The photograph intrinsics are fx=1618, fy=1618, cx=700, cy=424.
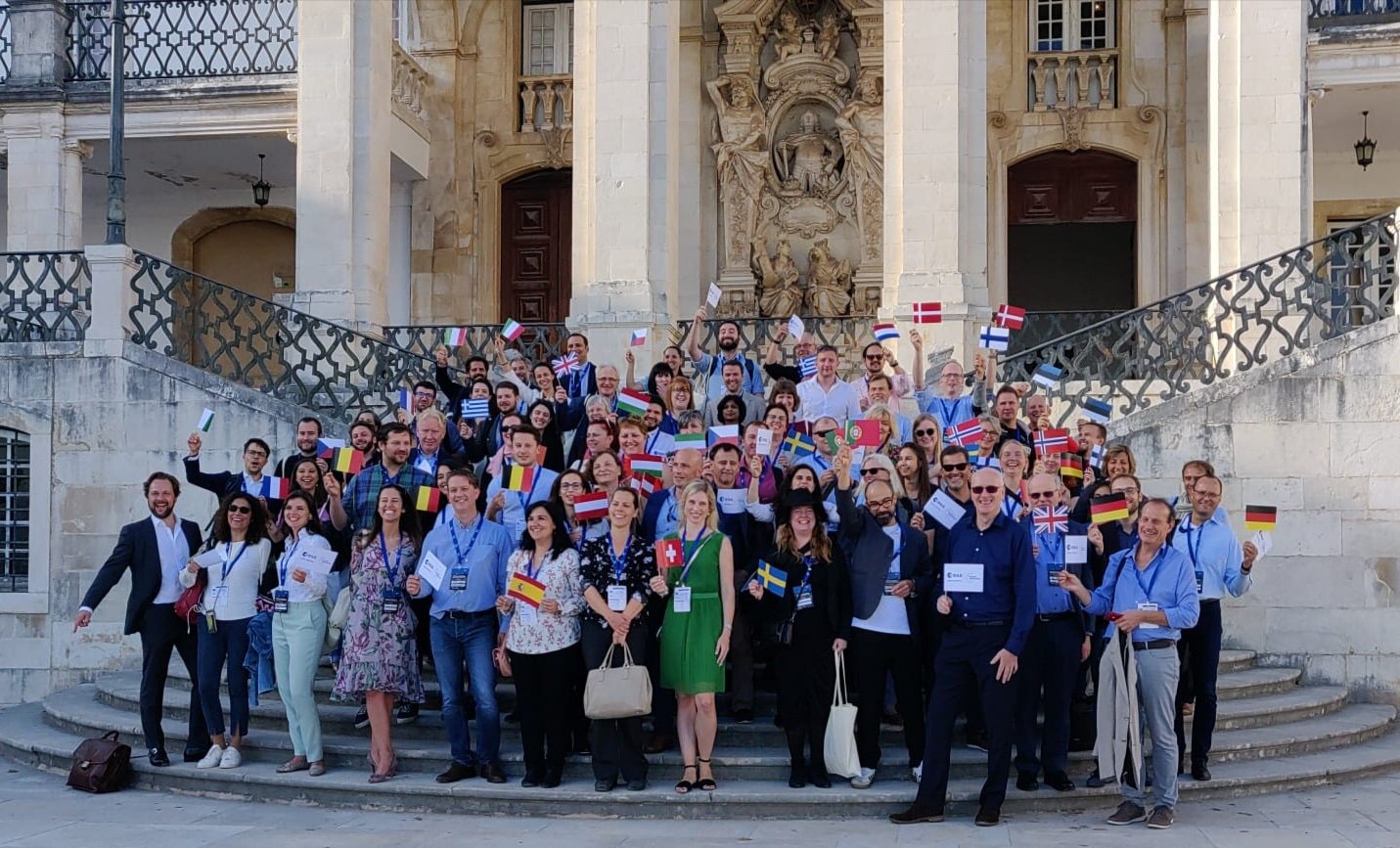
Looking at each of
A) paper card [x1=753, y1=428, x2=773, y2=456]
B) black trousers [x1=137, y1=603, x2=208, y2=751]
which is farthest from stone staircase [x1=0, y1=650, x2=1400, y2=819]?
paper card [x1=753, y1=428, x2=773, y2=456]

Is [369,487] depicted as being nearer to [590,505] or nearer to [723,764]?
[590,505]

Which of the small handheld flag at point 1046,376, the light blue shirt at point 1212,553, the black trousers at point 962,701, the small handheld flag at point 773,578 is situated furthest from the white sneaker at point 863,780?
the small handheld flag at point 1046,376

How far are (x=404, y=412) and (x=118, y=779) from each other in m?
4.24

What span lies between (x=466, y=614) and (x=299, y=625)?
117cm

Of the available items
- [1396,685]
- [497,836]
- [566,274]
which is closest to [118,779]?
[497,836]

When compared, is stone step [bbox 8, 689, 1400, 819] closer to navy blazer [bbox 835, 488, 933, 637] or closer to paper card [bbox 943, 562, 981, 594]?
navy blazer [bbox 835, 488, 933, 637]

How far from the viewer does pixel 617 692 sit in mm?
9430

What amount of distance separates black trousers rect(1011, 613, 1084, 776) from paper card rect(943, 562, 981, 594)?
0.72 meters

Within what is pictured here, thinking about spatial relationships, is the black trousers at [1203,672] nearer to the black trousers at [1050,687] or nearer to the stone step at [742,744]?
the stone step at [742,744]

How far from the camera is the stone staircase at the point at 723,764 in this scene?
960cm

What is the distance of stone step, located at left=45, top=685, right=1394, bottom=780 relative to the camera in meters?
10.1

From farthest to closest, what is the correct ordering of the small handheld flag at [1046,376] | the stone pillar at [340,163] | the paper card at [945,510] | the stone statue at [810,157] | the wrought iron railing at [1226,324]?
the stone statue at [810,157]
the stone pillar at [340,163]
the wrought iron railing at [1226,324]
the small handheld flag at [1046,376]
the paper card at [945,510]

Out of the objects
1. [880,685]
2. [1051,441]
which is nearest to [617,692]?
[880,685]

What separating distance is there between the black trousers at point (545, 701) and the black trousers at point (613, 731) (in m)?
0.17
